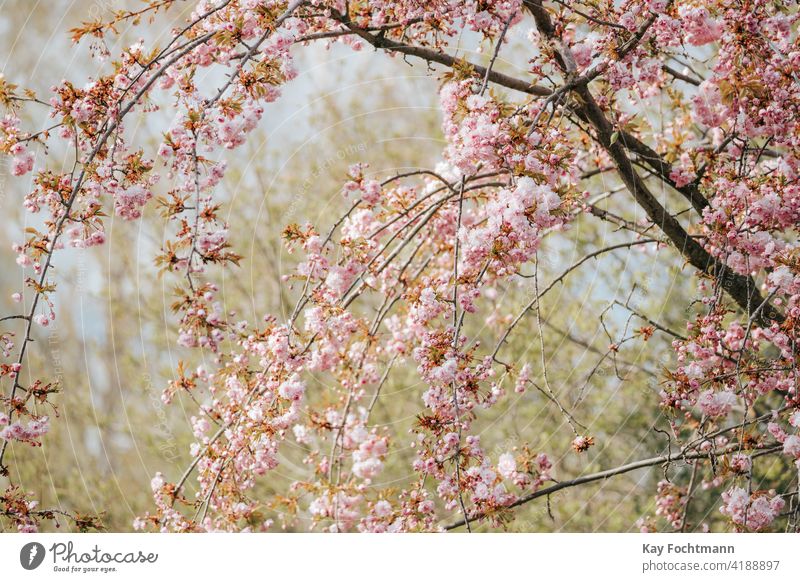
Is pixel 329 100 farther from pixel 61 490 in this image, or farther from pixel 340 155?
pixel 61 490

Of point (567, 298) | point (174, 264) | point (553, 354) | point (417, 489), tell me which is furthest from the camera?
point (567, 298)

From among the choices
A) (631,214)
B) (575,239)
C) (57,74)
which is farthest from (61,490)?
(631,214)

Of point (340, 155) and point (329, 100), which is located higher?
point (329, 100)

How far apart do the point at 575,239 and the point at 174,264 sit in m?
4.55

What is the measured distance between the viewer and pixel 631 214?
6.75m
